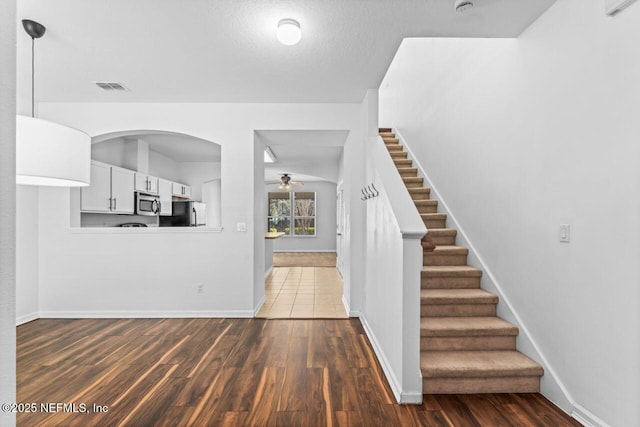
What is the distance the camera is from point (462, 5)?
7.07 ft

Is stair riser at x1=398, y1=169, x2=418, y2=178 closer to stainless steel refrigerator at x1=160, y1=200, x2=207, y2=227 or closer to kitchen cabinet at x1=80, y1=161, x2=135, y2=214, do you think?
kitchen cabinet at x1=80, y1=161, x2=135, y2=214

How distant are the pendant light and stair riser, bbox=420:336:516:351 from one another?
8.72 ft

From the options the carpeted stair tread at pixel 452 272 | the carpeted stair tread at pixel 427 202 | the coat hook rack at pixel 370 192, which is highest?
the coat hook rack at pixel 370 192

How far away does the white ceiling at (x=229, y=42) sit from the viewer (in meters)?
2.26

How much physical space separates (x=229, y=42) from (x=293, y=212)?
8965 mm

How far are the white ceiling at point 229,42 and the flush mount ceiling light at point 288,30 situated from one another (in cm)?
5

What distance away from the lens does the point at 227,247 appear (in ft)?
13.3

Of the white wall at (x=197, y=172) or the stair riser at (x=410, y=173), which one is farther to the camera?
the white wall at (x=197, y=172)

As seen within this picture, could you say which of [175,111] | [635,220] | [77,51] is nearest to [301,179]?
[175,111]

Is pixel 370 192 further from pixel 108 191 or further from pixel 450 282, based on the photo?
pixel 108 191

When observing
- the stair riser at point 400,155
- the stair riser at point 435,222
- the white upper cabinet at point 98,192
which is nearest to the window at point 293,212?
the stair riser at point 400,155

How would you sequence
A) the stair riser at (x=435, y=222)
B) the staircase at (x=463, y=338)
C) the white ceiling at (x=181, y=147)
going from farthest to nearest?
1. the white ceiling at (x=181, y=147)
2. the stair riser at (x=435, y=222)
3. the staircase at (x=463, y=338)

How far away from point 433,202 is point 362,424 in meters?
2.85

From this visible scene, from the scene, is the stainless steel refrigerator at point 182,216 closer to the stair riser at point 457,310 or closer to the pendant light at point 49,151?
the pendant light at point 49,151
